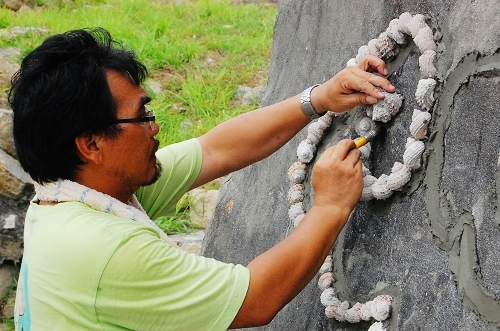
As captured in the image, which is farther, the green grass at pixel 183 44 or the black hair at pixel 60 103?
the green grass at pixel 183 44

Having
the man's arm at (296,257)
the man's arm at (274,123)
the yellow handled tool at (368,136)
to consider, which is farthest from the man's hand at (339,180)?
the man's arm at (274,123)

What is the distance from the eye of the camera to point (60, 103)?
5.35 feet

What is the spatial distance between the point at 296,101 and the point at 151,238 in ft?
2.30

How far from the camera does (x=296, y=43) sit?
2670 millimetres

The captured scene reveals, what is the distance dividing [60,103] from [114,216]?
319 mm

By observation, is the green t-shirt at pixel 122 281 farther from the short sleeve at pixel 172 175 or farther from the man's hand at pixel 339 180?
the short sleeve at pixel 172 175

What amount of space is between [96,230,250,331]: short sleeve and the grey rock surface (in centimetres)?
47

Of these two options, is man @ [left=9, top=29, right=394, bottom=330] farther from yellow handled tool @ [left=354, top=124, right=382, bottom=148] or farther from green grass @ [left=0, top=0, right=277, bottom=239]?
green grass @ [left=0, top=0, right=277, bottom=239]

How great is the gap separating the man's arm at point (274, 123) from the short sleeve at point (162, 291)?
63 cm

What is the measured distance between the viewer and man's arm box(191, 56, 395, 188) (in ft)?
6.03

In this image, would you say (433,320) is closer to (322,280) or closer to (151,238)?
(322,280)

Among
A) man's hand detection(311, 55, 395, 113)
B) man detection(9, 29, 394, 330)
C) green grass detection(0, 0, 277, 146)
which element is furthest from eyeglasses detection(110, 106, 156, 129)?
green grass detection(0, 0, 277, 146)

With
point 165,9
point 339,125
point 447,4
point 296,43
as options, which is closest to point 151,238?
point 339,125

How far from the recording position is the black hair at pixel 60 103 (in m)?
1.64
